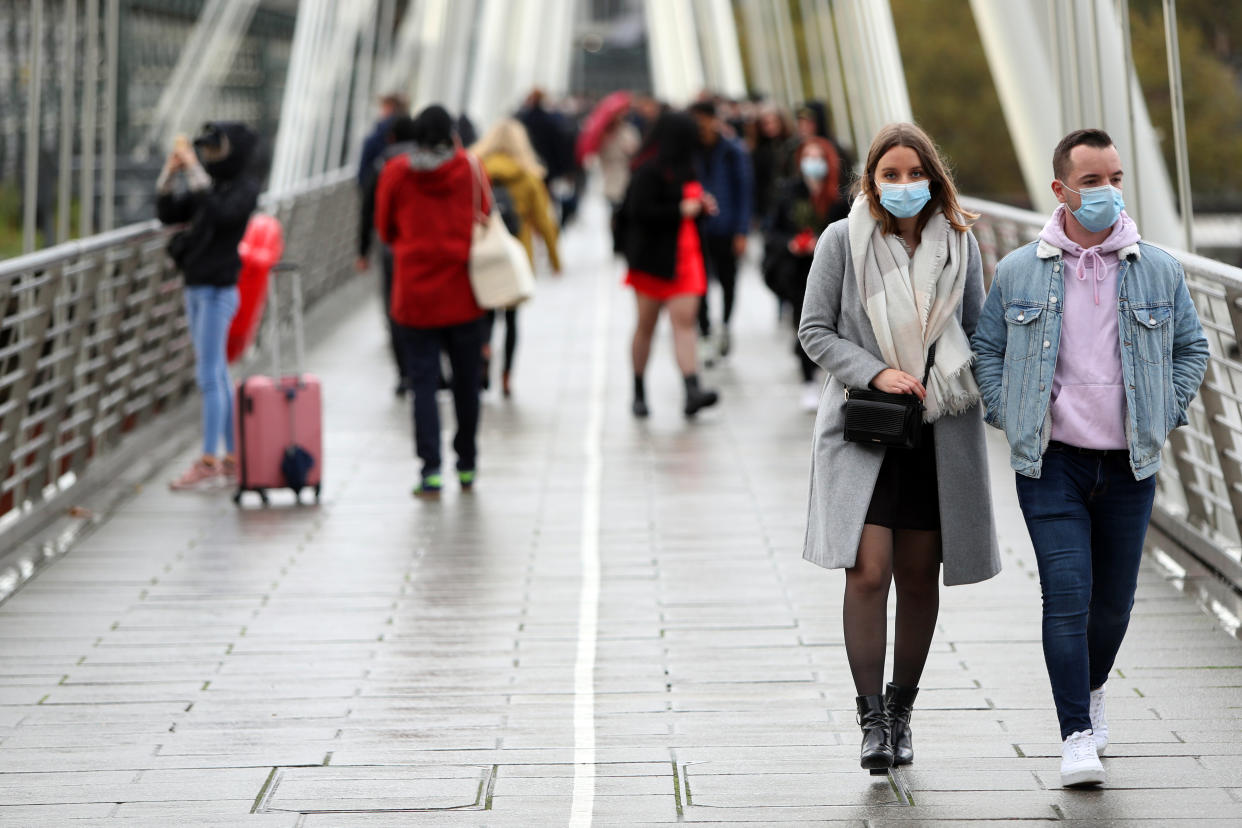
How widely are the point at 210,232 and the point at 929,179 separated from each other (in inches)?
206

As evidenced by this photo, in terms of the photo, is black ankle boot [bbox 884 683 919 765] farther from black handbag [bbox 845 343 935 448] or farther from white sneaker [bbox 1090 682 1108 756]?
black handbag [bbox 845 343 935 448]

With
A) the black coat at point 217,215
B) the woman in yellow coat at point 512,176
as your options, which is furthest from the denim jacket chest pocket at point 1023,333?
the woman in yellow coat at point 512,176

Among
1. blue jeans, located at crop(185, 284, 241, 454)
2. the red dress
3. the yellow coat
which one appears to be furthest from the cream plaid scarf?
the yellow coat

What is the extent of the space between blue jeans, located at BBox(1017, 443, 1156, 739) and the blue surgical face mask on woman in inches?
273

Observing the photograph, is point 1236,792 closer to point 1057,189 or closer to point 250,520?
point 1057,189

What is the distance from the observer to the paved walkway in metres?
4.94

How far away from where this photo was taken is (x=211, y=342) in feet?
31.2

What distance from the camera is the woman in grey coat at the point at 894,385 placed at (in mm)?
4852

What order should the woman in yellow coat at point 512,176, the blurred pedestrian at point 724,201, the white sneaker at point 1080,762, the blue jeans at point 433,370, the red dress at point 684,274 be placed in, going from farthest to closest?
the blurred pedestrian at point 724,201, the woman in yellow coat at point 512,176, the red dress at point 684,274, the blue jeans at point 433,370, the white sneaker at point 1080,762

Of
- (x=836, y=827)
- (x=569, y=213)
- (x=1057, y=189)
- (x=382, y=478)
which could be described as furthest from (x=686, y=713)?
(x=569, y=213)

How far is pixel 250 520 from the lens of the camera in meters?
8.87

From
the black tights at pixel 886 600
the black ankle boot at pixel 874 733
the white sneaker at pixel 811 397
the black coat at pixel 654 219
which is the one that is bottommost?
the black ankle boot at pixel 874 733

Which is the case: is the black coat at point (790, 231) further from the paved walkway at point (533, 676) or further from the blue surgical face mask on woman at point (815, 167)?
the paved walkway at point (533, 676)

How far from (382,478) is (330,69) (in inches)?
560
